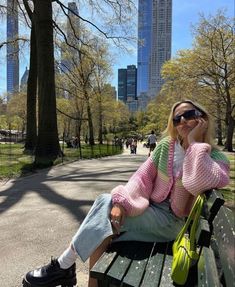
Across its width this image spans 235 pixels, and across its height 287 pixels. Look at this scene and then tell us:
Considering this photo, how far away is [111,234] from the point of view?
11.1 feet

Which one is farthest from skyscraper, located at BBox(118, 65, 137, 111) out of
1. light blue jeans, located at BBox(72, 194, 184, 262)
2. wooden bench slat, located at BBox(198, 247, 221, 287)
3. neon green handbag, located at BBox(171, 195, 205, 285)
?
wooden bench slat, located at BBox(198, 247, 221, 287)

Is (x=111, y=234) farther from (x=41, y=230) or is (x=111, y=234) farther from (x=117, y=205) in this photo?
(x=41, y=230)

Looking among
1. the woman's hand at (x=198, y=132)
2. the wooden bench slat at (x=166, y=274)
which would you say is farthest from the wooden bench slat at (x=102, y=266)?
the woman's hand at (x=198, y=132)

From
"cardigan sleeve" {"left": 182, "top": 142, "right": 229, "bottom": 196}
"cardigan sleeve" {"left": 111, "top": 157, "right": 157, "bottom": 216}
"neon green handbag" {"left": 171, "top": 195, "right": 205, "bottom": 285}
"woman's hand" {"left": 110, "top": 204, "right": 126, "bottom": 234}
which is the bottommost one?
"neon green handbag" {"left": 171, "top": 195, "right": 205, "bottom": 285}

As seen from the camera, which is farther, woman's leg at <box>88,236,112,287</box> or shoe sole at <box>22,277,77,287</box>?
shoe sole at <box>22,277,77,287</box>

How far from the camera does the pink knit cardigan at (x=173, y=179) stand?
129 inches

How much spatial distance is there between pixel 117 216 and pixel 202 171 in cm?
68

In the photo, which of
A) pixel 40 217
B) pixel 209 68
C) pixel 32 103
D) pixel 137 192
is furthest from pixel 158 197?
pixel 209 68

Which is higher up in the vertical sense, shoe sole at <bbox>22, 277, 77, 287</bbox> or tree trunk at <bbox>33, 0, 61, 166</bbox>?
tree trunk at <bbox>33, 0, 61, 166</bbox>

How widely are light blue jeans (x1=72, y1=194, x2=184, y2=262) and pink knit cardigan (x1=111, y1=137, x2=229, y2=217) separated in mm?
59

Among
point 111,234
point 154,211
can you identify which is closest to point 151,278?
point 111,234

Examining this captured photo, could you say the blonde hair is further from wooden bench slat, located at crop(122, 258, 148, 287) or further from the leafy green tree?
the leafy green tree

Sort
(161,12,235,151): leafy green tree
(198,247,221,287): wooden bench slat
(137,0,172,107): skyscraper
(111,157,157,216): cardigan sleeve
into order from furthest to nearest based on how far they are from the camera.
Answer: (137,0,172,107): skyscraper → (161,12,235,151): leafy green tree → (111,157,157,216): cardigan sleeve → (198,247,221,287): wooden bench slat

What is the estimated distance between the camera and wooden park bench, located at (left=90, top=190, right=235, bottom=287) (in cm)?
241
